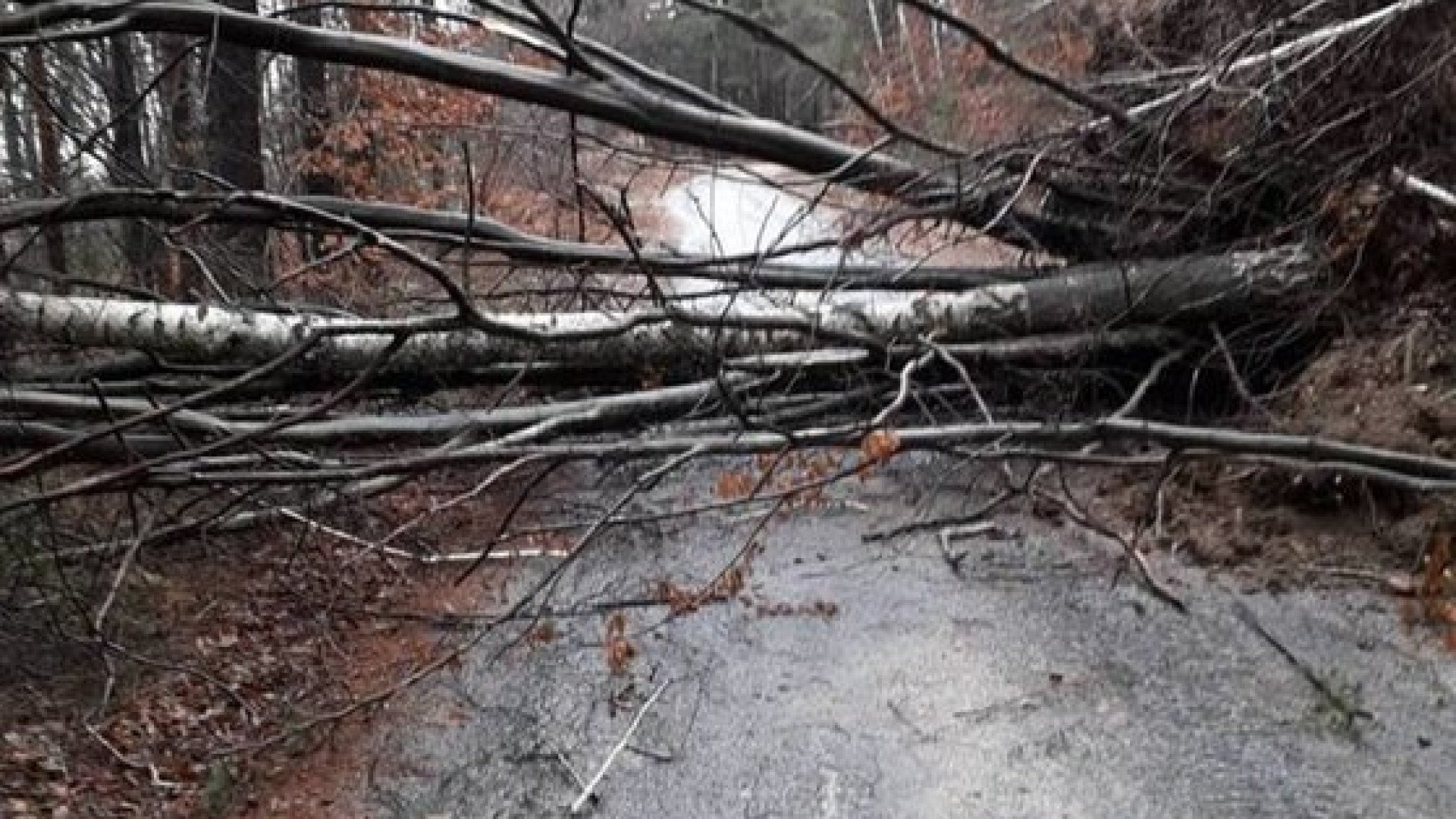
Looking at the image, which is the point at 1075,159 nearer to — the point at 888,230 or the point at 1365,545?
Result: the point at 888,230

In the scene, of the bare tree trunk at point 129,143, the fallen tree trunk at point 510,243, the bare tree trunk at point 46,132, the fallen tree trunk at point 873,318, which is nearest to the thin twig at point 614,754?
the fallen tree trunk at point 873,318

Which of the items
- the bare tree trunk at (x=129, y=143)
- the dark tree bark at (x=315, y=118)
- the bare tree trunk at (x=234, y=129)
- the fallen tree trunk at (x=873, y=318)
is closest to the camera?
the fallen tree trunk at (x=873, y=318)

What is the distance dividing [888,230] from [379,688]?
3214 millimetres

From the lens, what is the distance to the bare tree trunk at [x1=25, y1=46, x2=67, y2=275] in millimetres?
5391

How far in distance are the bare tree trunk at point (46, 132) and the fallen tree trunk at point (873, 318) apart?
0.95 metres

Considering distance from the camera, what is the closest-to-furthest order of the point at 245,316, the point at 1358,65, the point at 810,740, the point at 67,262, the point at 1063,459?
the point at 1063,459, the point at 810,740, the point at 245,316, the point at 1358,65, the point at 67,262

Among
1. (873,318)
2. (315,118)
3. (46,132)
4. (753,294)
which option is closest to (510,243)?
(753,294)

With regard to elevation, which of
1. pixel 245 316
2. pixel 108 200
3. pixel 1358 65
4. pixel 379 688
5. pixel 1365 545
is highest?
pixel 1358 65

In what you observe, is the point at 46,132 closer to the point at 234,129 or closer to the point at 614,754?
the point at 234,129

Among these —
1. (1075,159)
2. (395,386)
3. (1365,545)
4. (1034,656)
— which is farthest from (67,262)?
(1365,545)

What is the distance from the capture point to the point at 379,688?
16.8ft

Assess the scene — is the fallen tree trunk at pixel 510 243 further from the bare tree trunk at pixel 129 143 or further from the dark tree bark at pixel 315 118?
the dark tree bark at pixel 315 118

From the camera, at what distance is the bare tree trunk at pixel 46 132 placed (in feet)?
17.7

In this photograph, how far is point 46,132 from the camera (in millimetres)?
6938
